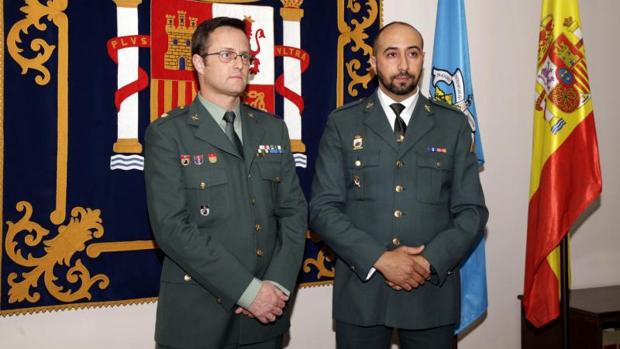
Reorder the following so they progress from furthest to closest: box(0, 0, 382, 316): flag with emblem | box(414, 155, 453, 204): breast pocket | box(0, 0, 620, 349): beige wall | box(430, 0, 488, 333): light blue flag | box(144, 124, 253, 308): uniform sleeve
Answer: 1. box(0, 0, 620, 349): beige wall
2. box(430, 0, 488, 333): light blue flag
3. box(0, 0, 382, 316): flag with emblem
4. box(414, 155, 453, 204): breast pocket
5. box(144, 124, 253, 308): uniform sleeve

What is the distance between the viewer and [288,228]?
6.89 feet

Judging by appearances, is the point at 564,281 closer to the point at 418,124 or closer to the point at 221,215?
the point at 418,124

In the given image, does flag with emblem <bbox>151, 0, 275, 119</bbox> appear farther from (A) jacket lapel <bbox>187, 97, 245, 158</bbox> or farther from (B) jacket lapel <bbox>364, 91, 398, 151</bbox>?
(B) jacket lapel <bbox>364, 91, 398, 151</bbox>

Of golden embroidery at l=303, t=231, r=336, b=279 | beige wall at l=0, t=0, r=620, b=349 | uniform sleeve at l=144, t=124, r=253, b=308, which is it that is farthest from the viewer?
beige wall at l=0, t=0, r=620, b=349

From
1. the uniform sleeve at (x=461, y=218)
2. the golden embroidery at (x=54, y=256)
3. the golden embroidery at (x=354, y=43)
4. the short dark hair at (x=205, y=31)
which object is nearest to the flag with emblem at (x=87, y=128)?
the golden embroidery at (x=54, y=256)

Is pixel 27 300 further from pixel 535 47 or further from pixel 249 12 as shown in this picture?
pixel 535 47

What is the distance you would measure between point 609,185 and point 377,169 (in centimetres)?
228

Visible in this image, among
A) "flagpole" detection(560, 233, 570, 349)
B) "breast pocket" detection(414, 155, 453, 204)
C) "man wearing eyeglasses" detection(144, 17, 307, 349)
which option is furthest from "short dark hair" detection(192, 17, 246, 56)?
"flagpole" detection(560, 233, 570, 349)

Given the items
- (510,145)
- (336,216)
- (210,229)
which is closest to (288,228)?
(336,216)

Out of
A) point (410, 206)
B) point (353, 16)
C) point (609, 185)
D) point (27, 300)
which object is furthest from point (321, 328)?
point (609, 185)

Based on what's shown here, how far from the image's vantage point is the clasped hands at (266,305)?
1.87 metres

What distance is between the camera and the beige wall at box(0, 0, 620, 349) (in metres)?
3.25

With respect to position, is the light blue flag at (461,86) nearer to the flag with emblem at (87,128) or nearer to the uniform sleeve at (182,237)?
the flag with emblem at (87,128)

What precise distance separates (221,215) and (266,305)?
1.11ft
